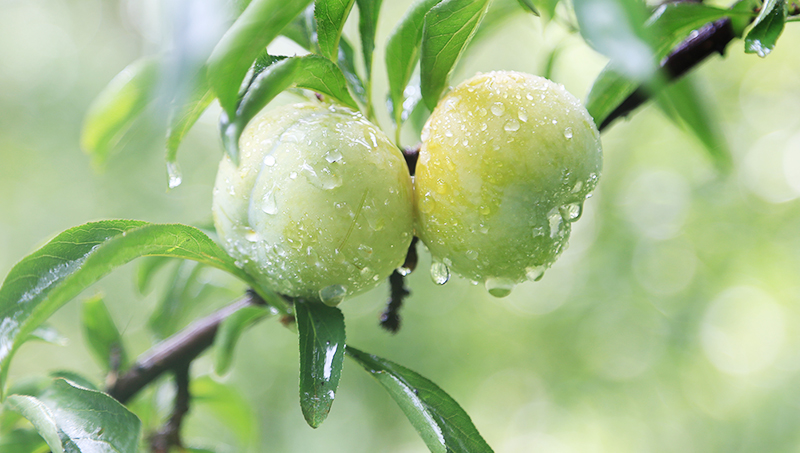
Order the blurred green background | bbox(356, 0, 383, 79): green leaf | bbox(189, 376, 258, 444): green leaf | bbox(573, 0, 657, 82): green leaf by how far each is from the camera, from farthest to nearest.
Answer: the blurred green background
bbox(189, 376, 258, 444): green leaf
bbox(356, 0, 383, 79): green leaf
bbox(573, 0, 657, 82): green leaf

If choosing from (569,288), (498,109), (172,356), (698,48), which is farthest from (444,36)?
(569,288)

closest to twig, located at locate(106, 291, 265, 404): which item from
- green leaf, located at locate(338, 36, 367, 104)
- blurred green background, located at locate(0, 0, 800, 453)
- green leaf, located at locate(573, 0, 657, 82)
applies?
green leaf, located at locate(338, 36, 367, 104)

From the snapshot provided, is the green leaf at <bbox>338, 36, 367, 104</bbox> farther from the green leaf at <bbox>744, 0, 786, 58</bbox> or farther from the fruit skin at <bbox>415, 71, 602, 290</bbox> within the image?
the green leaf at <bbox>744, 0, 786, 58</bbox>

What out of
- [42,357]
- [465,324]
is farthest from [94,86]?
[465,324]

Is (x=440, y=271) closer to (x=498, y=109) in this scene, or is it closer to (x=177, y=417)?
(x=498, y=109)

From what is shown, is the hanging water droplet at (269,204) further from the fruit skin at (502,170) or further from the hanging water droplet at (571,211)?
the hanging water droplet at (571,211)

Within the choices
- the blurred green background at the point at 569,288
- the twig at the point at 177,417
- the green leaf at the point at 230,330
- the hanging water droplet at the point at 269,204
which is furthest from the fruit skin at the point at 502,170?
the blurred green background at the point at 569,288
